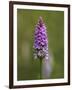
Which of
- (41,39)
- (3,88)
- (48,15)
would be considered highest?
(48,15)

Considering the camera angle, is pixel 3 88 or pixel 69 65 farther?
pixel 69 65

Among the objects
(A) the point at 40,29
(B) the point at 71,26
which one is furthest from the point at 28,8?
(B) the point at 71,26

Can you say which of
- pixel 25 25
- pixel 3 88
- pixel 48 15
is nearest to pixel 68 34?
pixel 48 15

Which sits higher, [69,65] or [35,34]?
[35,34]

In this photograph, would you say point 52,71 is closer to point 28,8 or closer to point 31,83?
point 31,83
